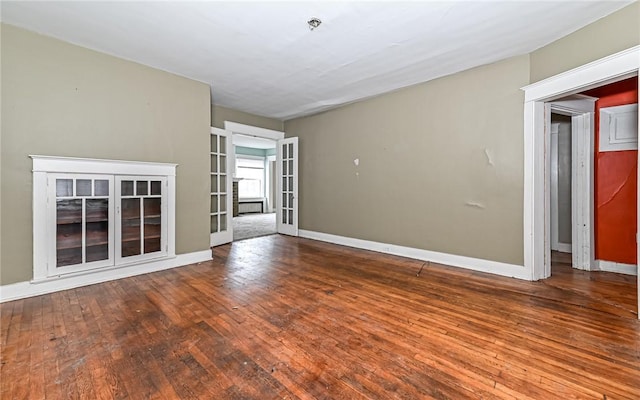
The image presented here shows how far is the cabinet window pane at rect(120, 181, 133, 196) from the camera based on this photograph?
135 inches

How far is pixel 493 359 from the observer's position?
5.94ft

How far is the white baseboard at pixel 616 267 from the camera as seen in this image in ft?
11.6

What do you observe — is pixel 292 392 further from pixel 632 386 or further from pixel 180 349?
pixel 632 386

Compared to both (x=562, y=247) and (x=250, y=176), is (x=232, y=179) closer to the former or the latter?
(x=562, y=247)

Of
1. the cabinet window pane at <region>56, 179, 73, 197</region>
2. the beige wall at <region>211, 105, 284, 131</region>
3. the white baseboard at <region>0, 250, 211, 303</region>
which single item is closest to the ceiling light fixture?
the cabinet window pane at <region>56, 179, 73, 197</region>

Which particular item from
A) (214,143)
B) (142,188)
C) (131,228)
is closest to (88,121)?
(142,188)

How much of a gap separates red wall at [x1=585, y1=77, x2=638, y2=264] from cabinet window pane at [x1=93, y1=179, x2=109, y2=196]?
19.9ft

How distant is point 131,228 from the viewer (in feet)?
11.5

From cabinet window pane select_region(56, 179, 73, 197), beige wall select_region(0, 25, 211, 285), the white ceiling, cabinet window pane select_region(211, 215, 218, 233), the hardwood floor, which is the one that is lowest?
the hardwood floor

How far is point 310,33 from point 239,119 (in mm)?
3287

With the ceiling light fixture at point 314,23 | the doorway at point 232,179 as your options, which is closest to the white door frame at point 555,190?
the ceiling light fixture at point 314,23

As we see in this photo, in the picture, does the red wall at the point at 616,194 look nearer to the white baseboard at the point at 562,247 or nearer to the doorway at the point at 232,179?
the white baseboard at the point at 562,247

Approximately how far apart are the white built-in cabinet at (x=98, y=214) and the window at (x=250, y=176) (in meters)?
7.91

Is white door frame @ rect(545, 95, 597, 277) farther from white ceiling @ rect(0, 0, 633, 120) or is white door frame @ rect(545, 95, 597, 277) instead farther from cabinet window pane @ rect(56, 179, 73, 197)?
cabinet window pane @ rect(56, 179, 73, 197)
